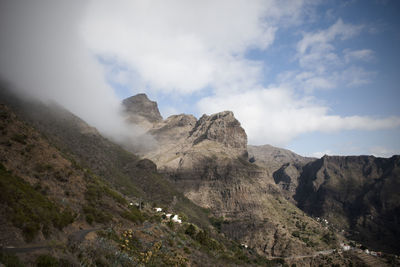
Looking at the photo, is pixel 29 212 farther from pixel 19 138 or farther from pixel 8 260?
pixel 19 138

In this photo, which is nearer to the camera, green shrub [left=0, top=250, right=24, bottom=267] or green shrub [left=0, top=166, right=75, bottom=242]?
green shrub [left=0, top=250, right=24, bottom=267]

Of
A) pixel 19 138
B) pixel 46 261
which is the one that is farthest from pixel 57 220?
pixel 19 138

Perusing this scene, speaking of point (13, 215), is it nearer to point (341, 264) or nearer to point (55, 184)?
point (55, 184)

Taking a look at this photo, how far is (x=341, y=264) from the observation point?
4840 inches

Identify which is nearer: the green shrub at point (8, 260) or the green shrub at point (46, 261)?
the green shrub at point (8, 260)

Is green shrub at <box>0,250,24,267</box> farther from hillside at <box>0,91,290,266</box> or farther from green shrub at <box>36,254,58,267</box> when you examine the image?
green shrub at <box>36,254,58,267</box>

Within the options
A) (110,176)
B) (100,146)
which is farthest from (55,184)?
(100,146)

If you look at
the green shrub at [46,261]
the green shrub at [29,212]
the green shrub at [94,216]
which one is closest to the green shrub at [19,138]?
the green shrub at [94,216]

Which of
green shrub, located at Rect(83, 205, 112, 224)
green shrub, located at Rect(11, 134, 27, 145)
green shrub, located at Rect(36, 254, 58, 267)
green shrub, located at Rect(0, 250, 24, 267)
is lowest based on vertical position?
green shrub, located at Rect(83, 205, 112, 224)

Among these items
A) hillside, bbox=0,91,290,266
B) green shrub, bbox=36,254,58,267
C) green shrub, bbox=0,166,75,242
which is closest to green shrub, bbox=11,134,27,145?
hillside, bbox=0,91,290,266

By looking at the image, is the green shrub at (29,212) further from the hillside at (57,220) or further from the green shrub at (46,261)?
the green shrub at (46,261)

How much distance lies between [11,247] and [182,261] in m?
Answer: 15.7

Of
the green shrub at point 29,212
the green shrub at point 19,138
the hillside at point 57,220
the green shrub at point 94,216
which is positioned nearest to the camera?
the hillside at point 57,220

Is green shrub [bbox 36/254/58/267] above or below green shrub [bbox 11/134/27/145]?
below
